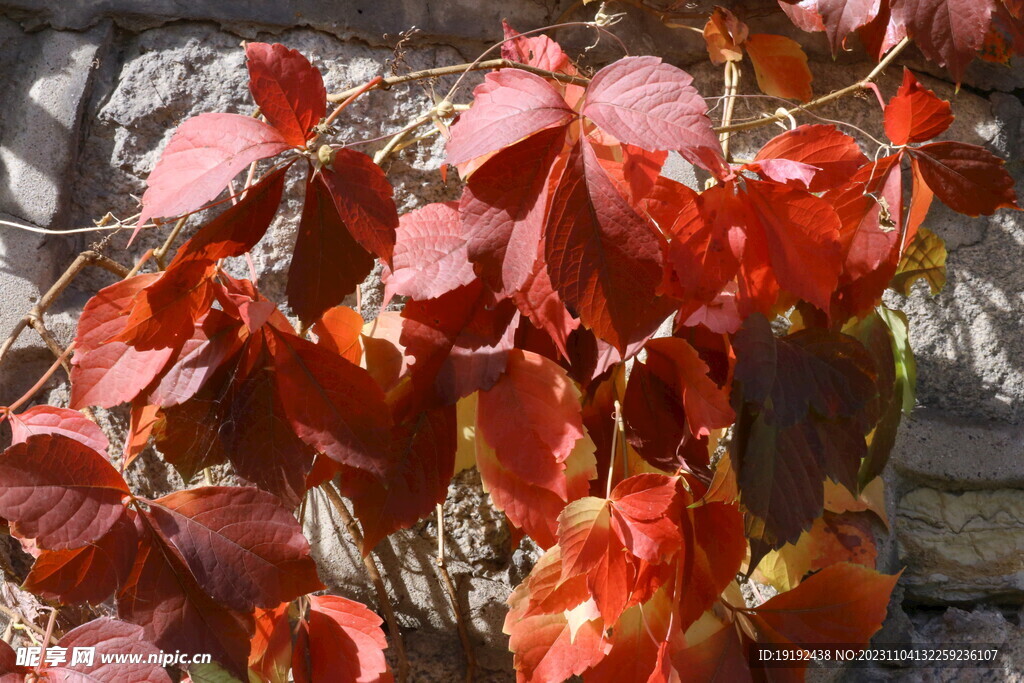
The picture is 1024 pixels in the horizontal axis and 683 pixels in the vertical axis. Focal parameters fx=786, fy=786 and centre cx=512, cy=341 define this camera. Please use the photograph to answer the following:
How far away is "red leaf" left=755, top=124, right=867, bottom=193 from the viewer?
0.63m

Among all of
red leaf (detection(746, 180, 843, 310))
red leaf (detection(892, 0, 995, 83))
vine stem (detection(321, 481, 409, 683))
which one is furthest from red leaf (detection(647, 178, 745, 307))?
vine stem (detection(321, 481, 409, 683))

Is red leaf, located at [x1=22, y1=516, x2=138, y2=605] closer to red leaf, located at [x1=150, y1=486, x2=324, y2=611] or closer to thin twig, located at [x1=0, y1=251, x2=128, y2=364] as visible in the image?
red leaf, located at [x1=150, y1=486, x2=324, y2=611]

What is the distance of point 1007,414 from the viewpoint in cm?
96

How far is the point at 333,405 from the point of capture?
61 centimetres

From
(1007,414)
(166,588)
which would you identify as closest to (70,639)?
(166,588)

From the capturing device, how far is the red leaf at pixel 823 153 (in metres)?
0.63

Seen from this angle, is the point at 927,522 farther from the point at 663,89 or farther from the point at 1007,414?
the point at 663,89

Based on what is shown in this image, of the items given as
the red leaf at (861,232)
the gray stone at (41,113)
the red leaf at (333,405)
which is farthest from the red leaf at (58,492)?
the red leaf at (861,232)

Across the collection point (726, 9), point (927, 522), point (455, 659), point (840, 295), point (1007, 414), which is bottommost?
point (455, 659)

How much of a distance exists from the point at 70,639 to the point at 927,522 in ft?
2.97

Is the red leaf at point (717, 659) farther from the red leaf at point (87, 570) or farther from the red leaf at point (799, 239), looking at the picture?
the red leaf at point (87, 570)

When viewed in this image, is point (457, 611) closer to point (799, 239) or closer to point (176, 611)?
point (176, 611)

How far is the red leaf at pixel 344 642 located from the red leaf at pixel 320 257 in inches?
12.5

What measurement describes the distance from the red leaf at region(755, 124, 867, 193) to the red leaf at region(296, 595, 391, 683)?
1.76 ft
